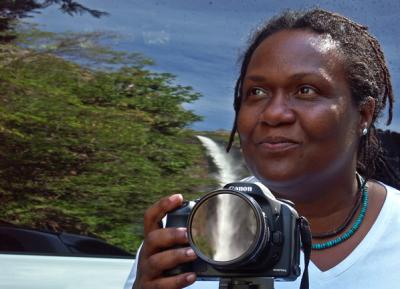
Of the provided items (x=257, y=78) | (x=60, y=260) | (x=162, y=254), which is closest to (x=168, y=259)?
(x=162, y=254)

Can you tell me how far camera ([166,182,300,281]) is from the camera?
4.20ft

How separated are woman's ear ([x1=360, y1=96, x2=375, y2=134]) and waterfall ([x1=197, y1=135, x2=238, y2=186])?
3.09ft

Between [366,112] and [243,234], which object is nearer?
[243,234]

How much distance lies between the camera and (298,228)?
1.36m

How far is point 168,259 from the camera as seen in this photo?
1354 mm

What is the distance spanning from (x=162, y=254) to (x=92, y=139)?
1.29 meters

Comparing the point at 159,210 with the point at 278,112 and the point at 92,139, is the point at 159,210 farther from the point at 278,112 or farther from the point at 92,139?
the point at 92,139

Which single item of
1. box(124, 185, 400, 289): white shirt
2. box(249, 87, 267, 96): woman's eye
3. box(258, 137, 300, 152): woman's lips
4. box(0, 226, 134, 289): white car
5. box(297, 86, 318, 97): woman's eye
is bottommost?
box(0, 226, 134, 289): white car

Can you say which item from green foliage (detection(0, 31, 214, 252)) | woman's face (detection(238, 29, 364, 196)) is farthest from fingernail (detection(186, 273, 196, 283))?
green foliage (detection(0, 31, 214, 252))

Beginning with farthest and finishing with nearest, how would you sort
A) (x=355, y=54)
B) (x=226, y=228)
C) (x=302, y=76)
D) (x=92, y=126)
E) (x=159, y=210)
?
1. (x=92, y=126)
2. (x=355, y=54)
3. (x=302, y=76)
4. (x=159, y=210)
5. (x=226, y=228)

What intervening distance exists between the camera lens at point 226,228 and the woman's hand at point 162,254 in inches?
1.8

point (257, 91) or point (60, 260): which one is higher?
point (257, 91)

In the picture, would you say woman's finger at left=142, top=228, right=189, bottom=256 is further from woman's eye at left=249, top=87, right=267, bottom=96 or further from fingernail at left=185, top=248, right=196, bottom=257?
woman's eye at left=249, top=87, right=267, bottom=96

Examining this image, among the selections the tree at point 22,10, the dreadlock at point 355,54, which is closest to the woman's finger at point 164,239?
the dreadlock at point 355,54
